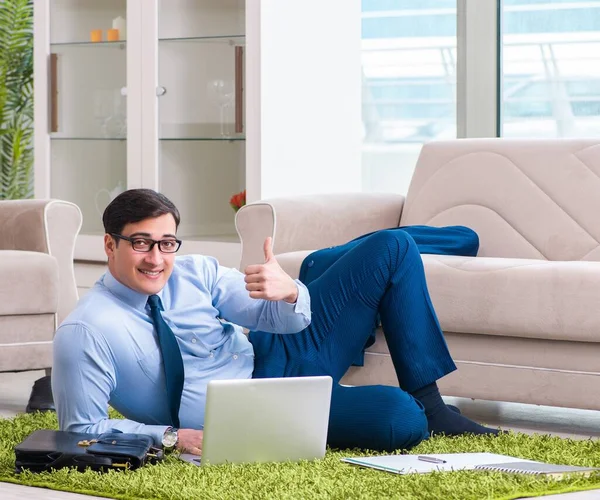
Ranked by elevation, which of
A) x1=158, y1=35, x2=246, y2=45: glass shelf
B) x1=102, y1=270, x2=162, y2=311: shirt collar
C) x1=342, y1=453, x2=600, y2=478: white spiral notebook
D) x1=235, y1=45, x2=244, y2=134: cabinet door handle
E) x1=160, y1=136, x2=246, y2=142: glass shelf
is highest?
x1=158, y1=35, x2=246, y2=45: glass shelf

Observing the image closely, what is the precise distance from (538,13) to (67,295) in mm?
2306

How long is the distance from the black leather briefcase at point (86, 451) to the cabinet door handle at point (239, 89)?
98.6 inches

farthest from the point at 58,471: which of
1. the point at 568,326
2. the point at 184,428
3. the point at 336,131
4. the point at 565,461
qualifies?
the point at 336,131

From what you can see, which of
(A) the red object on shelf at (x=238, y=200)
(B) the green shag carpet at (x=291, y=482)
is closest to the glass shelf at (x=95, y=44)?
(A) the red object on shelf at (x=238, y=200)

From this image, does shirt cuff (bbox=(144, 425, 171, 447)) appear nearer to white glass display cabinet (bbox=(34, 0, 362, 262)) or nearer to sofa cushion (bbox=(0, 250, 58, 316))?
sofa cushion (bbox=(0, 250, 58, 316))

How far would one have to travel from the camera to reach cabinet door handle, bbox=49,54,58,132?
16.8ft

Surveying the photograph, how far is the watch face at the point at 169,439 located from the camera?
224 centimetres

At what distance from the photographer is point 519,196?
3549 mm

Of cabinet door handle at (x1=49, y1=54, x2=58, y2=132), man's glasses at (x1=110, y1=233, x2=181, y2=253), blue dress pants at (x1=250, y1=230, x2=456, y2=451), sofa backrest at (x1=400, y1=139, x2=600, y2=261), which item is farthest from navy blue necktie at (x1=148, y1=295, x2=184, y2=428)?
cabinet door handle at (x1=49, y1=54, x2=58, y2=132)

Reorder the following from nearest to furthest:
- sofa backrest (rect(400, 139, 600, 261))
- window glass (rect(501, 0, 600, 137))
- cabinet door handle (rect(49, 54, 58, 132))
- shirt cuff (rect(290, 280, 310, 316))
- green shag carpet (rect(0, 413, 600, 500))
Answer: green shag carpet (rect(0, 413, 600, 500))
shirt cuff (rect(290, 280, 310, 316))
sofa backrest (rect(400, 139, 600, 261))
window glass (rect(501, 0, 600, 137))
cabinet door handle (rect(49, 54, 58, 132))

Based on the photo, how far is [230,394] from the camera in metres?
2.13

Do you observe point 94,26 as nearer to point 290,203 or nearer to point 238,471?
point 290,203

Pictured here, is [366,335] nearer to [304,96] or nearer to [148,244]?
[148,244]

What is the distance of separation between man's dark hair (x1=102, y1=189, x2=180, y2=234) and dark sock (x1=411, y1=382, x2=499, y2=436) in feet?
2.28
